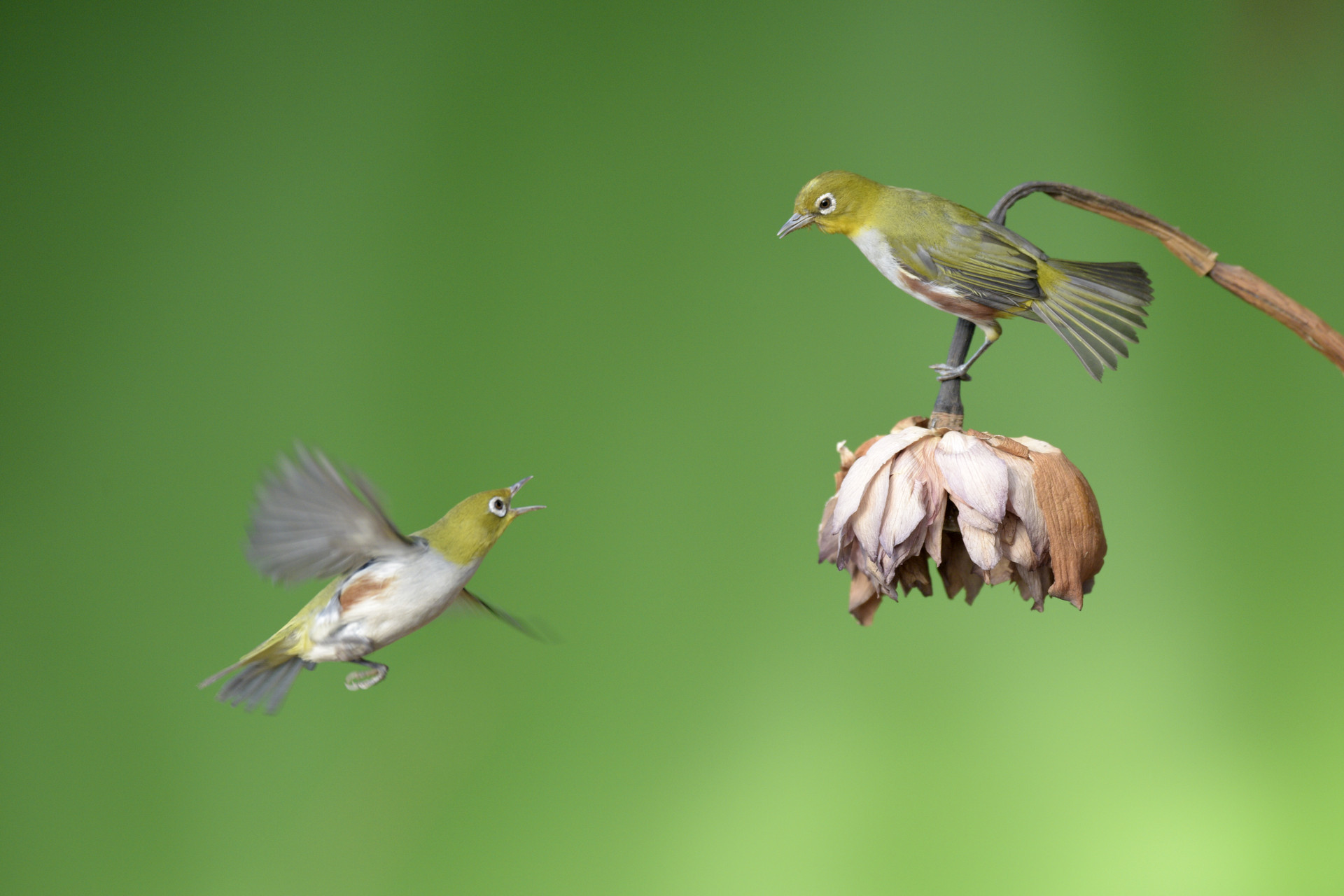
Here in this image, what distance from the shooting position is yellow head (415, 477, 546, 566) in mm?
697

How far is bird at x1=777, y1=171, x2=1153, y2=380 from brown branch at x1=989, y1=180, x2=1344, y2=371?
0.04m

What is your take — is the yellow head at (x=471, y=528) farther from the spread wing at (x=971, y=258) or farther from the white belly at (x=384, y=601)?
the spread wing at (x=971, y=258)

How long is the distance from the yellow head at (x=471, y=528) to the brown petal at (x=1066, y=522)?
362 mm

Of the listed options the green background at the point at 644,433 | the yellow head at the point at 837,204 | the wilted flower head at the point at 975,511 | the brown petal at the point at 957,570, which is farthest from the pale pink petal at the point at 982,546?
the green background at the point at 644,433

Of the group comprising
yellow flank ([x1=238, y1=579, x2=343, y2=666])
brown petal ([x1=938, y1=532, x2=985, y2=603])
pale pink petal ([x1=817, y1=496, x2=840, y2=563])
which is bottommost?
brown petal ([x1=938, y1=532, x2=985, y2=603])

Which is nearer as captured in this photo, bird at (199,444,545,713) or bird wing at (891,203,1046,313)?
bird at (199,444,545,713)

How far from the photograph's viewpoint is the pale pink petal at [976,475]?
0.72 metres

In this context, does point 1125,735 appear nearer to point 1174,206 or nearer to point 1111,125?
point 1174,206

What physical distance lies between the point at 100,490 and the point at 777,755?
1072 millimetres

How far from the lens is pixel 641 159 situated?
1.64 meters

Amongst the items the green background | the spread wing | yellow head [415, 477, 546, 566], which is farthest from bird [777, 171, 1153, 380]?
the green background

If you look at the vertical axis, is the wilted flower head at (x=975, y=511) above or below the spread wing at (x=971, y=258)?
below

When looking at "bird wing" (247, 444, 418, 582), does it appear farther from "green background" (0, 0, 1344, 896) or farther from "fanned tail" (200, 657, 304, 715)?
"green background" (0, 0, 1344, 896)

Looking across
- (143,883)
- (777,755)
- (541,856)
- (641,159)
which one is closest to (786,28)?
(641,159)
